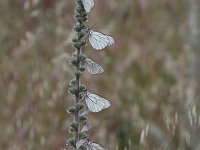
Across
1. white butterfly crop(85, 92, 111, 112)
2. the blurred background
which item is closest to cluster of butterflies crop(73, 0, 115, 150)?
white butterfly crop(85, 92, 111, 112)

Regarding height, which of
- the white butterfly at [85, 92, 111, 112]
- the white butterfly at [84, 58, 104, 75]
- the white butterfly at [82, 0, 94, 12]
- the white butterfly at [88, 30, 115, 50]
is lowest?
the white butterfly at [85, 92, 111, 112]

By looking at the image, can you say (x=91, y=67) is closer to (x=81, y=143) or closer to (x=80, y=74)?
(x=80, y=74)

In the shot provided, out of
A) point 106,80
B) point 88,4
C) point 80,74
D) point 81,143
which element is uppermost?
point 106,80

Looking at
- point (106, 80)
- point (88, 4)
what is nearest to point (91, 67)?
point (88, 4)

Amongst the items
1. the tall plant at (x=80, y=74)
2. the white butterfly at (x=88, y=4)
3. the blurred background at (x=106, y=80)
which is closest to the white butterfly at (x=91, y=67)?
the tall plant at (x=80, y=74)

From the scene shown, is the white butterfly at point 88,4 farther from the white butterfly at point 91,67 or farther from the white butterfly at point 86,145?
the white butterfly at point 86,145

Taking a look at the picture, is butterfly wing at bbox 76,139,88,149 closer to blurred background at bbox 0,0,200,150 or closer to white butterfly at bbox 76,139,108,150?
white butterfly at bbox 76,139,108,150
